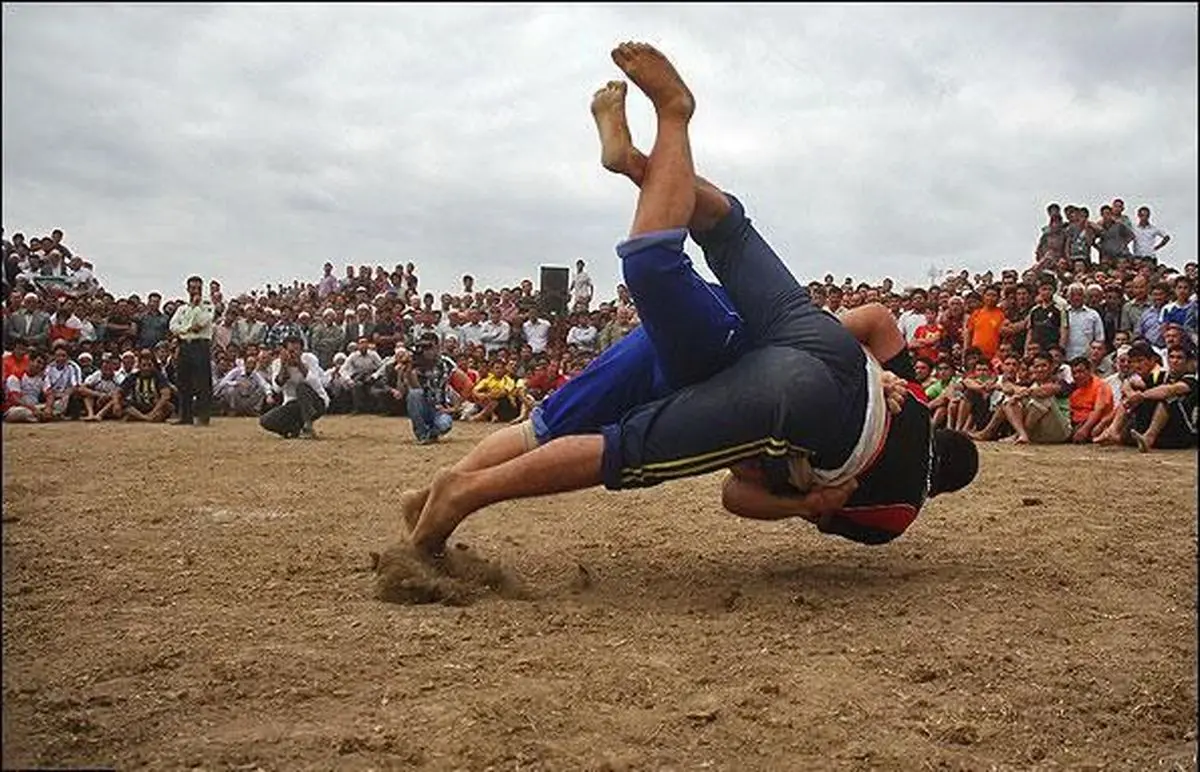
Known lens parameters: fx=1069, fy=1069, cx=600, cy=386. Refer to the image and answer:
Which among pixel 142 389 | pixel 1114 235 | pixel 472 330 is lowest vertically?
pixel 142 389

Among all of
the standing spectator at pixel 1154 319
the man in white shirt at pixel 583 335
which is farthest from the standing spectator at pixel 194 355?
the standing spectator at pixel 1154 319

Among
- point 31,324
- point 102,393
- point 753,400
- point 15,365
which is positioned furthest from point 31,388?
point 753,400

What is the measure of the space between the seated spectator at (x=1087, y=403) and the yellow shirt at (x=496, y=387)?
6562mm

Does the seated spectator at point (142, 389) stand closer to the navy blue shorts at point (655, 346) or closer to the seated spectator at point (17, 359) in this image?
the seated spectator at point (17, 359)

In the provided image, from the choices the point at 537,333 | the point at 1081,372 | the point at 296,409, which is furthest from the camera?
the point at 537,333

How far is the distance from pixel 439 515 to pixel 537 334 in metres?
12.6

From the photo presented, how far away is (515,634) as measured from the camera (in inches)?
108

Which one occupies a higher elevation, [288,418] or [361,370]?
[361,370]

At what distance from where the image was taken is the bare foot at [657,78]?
3.22m

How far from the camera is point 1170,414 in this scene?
797 centimetres

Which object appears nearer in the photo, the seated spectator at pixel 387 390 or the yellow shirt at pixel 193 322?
the yellow shirt at pixel 193 322

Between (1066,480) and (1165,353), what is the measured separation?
4.04m

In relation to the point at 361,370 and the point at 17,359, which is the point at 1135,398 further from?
the point at 17,359

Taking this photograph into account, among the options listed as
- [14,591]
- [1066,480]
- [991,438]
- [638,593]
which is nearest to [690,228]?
[638,593]
